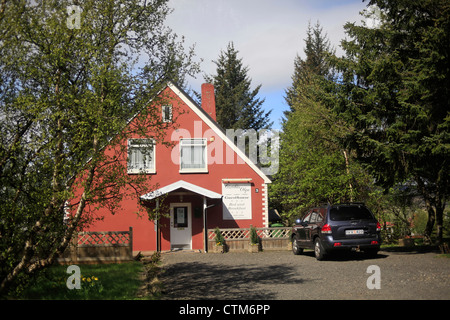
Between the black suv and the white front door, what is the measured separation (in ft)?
28.3

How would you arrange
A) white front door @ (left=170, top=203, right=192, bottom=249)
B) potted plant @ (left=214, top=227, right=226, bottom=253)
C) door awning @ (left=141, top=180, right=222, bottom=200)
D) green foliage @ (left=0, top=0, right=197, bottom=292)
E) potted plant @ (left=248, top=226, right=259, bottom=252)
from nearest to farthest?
green foliage @ (left=0, top=0, right=197, bottom=292)
potted plant @ (left=214, top=227, right=226, bottom=253)
potted plant @ (left=248, top=226, right=259, bottom=252)
door awning @ (left=141, top=180, right=222, bottom=200)
white front door @ (left=170, top=203, right=192, bottom=249)

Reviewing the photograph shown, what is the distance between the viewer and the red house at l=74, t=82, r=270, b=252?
2197 cm

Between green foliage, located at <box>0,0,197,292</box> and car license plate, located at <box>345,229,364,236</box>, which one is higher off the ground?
green foliage, located at <box>0,0,197,292</box>

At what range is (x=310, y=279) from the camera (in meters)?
10.4

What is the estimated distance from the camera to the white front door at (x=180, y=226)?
71.8ft

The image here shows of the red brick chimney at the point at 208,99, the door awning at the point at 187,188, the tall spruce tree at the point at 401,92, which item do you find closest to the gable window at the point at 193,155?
the door awning at the point at 187,188

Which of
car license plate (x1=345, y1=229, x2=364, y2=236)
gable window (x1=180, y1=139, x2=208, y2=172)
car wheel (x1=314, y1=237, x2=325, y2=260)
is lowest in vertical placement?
car wheel (x1=314, y1=237, x2=325, y2=260)

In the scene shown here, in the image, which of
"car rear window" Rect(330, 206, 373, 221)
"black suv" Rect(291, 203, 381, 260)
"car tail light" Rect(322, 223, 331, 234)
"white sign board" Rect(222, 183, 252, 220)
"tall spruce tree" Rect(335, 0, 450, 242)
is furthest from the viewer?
"white sign board" Rect(222, 183, 252, 220)

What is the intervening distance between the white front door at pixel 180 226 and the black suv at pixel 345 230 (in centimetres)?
863

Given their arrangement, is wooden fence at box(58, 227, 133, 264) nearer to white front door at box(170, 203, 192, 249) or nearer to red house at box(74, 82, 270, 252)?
red house at box(74, 82, 270, 252)

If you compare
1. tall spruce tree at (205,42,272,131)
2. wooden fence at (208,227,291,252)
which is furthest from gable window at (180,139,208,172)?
tall spruce tree at (205,42,272,131)

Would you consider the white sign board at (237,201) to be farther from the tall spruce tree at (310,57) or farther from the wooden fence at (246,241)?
the tall spruce tree at (310,57)

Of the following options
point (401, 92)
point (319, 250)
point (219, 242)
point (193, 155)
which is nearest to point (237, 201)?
point (193, 155)

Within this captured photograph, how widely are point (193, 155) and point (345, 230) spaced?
429 inches
